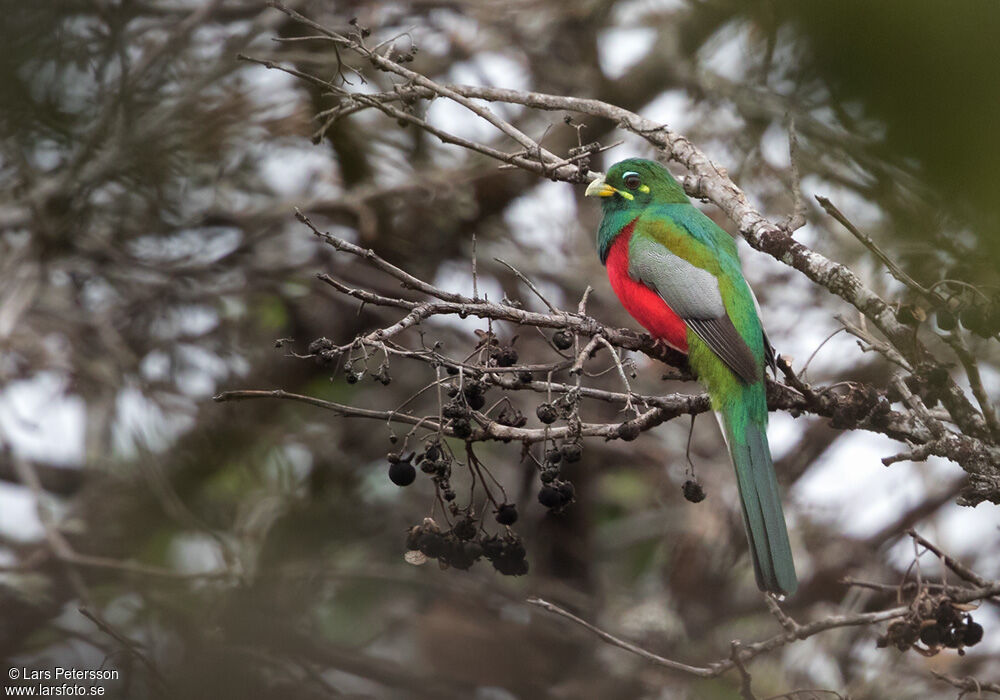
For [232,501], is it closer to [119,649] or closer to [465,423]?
[119,649]

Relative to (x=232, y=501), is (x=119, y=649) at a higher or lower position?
lower

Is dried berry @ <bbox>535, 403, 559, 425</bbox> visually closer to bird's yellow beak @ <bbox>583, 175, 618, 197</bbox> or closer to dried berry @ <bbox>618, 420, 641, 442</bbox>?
dried berry @ <bbox>618, 420, 641, 442</bbox>

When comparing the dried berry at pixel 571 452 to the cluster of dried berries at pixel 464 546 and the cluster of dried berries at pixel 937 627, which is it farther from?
the cluster of dried berries at pixel 937 627

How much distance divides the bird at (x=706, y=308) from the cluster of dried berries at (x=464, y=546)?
84 cm

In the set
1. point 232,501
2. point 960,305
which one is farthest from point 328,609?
point 960,305

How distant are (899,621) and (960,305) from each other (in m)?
1.01

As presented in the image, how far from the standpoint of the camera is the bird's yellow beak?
14.7ft

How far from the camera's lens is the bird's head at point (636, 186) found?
15.4ft

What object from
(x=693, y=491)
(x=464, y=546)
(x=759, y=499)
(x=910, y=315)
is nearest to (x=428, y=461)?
(x=464, y=546)

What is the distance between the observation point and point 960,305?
2502 millimetres

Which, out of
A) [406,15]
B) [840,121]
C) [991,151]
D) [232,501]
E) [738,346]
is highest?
[406,15]

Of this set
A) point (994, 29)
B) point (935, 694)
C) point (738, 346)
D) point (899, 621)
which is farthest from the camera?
point (935, 694)

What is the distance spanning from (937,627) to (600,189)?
97.1 inches

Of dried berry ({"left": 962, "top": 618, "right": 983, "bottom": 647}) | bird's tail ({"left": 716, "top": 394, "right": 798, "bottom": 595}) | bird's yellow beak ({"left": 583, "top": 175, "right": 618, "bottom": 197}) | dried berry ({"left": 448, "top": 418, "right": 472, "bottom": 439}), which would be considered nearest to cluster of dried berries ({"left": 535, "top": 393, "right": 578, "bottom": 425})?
dried berry ({"left": 448, "top": 418, "right": 472, "bottom": 439})
